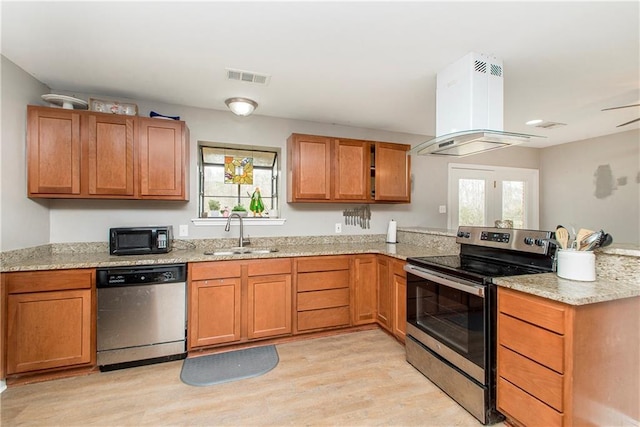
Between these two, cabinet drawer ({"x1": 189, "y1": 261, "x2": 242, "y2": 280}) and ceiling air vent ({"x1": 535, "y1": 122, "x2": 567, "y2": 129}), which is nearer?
cabinet drawer ({"x1": 189, "y1": 261, "x2": 242, "y2": 280})

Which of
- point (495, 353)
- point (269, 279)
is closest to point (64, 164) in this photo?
point (269, 279)

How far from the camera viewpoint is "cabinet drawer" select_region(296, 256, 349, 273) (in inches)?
114

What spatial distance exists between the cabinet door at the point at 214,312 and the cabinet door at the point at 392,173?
195cm

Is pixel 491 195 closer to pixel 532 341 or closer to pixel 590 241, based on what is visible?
pixel 590 241

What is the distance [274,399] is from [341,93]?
257 cm

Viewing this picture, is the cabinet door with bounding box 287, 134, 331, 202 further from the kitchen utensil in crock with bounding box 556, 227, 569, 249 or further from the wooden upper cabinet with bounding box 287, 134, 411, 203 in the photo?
the kitchen utensil in crock with bounding box 556, 227, 569, 249

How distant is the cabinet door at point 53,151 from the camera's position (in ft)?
7.89

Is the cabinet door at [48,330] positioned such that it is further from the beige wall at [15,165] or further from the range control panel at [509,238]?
the range control panel at [509,238]

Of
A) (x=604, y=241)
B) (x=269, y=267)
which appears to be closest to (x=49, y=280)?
(x=269, y=267)

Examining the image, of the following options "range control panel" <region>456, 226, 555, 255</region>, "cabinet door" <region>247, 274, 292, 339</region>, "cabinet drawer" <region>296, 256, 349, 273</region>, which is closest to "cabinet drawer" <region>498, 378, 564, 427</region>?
"range control panel" <region>456, 226, 555, 255</region>

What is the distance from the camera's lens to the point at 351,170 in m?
3.42

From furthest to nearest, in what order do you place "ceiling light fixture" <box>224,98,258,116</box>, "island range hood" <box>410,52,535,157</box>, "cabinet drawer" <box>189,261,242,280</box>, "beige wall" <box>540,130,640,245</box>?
"beige wall" <box>540,130,640,245</box>
"ceiling light fixture" <box>224,98,258,116</box>
"cabinet drawer" <box>189,261,242,280</box>
"island range hood" <box>410,52,535,157</box>

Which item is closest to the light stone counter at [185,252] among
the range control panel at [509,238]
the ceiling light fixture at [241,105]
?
the range control panel at [509,238]

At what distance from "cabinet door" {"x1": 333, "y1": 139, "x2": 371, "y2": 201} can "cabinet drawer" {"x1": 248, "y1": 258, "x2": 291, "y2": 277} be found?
991 millimetres
